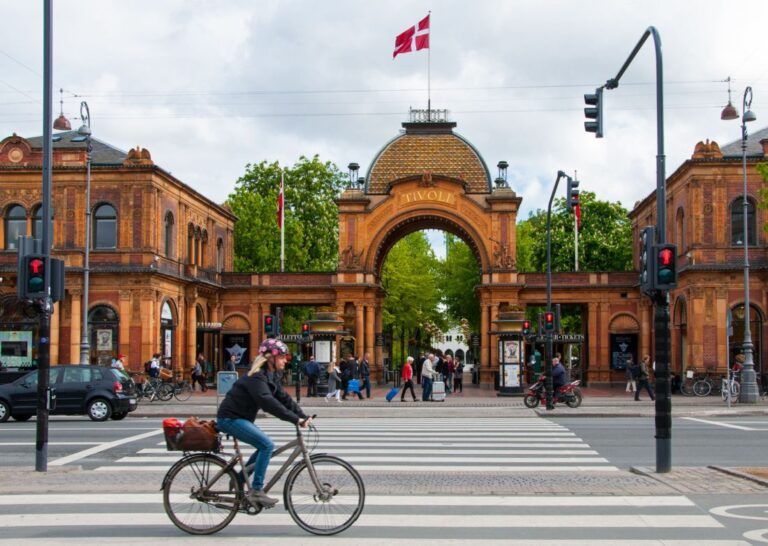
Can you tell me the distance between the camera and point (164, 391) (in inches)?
1459

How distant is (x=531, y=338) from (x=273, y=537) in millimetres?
37567

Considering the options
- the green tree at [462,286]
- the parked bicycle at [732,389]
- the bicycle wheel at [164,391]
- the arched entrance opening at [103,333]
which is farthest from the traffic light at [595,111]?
the green tree at [462,286]

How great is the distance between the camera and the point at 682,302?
46.6 meters

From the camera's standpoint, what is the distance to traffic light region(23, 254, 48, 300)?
15.4 m

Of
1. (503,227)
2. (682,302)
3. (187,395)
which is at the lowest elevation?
(187,395)

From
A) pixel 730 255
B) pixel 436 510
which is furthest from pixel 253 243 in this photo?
pixel 436 510

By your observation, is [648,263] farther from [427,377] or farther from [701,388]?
[701,388]

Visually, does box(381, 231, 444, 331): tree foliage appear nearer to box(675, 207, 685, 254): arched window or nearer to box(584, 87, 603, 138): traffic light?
box(675, 207, 685, 254): arched window

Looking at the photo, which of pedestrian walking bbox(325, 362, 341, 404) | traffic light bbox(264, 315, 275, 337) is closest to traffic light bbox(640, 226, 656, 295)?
pedestrian walking bbox(325, 362, 341, 404)

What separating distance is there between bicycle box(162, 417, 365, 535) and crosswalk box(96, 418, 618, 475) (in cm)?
512

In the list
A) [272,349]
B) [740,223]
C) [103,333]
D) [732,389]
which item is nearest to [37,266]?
[272,349]

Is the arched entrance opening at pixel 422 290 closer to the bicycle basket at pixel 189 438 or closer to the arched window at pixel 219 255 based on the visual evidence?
the arched window at pixel 219 255

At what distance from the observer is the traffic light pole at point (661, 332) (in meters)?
14.5

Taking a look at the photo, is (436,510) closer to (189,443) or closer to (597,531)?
(597,531)
